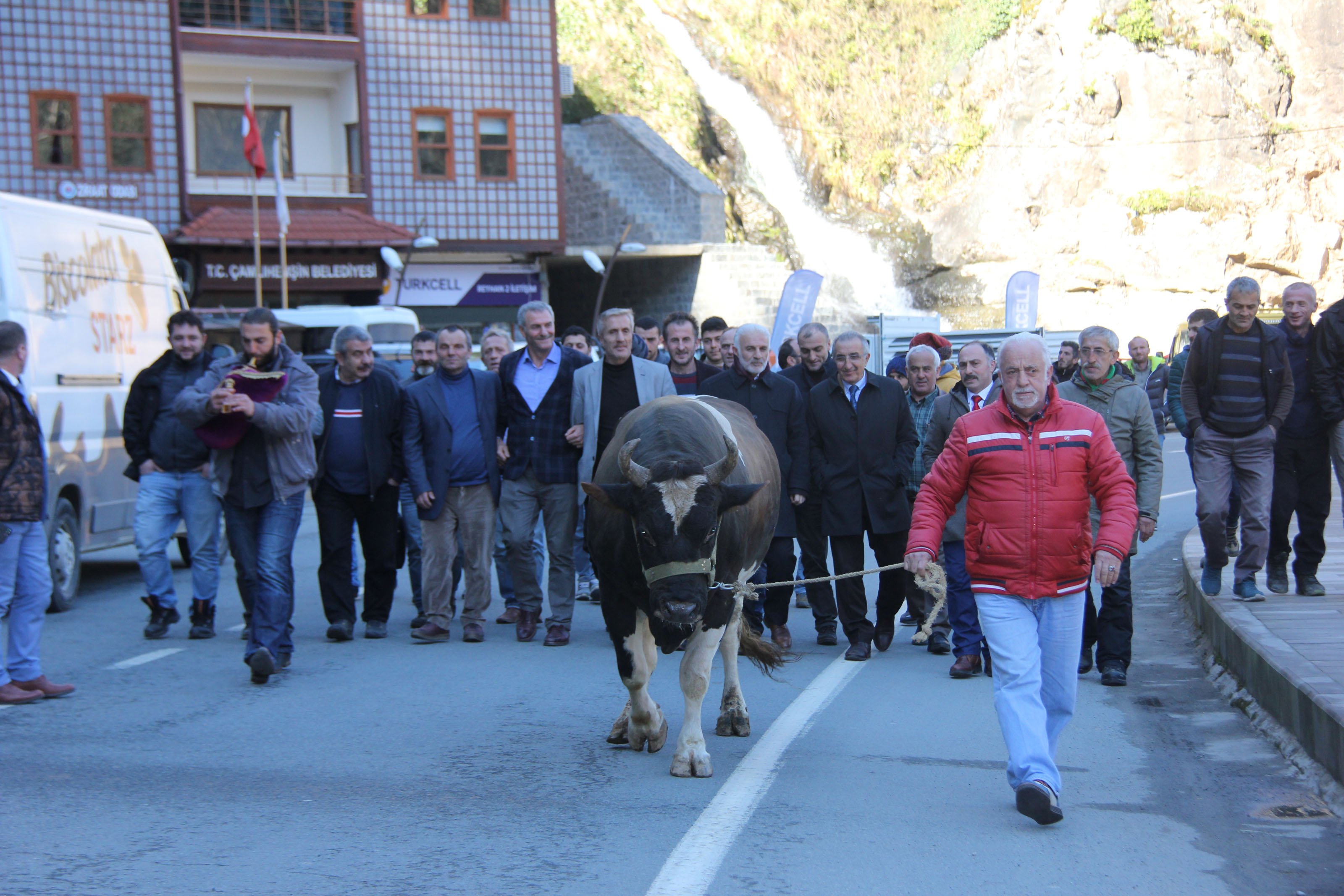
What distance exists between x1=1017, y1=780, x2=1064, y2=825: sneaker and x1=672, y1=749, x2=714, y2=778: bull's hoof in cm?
140

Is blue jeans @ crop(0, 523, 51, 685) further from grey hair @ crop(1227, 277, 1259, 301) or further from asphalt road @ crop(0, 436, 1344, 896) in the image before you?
grey hair @ crop(1227, 277, 1259, 301)

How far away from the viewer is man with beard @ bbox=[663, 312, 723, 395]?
11312mm

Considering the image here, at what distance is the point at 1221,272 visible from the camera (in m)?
44.5

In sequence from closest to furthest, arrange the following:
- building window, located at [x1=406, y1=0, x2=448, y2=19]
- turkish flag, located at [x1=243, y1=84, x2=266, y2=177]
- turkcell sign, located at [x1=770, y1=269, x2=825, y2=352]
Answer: turkcell sign, located at [x1=770, y1=269, x2=825, y2=352] < turkish flag, located at [x1=243, y1=84, x2=266, y2=177] < building window, located at [x1=406, y1=0, x2=448, y2=19]

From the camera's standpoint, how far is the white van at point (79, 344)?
10.8 metres

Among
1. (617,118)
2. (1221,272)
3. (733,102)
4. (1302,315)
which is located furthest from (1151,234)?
(1302,315)

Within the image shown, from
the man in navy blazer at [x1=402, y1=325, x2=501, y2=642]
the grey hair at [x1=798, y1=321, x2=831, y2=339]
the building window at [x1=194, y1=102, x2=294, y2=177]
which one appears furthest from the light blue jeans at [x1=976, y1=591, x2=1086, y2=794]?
the building window at [x1=194, y1=102, x2=294, y2=177]

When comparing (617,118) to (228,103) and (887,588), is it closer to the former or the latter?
(228,103)

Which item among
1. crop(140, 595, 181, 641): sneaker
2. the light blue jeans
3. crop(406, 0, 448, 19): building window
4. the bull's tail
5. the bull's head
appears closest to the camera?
the light blue jeans

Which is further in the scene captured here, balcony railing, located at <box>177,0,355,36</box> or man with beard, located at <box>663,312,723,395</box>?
balcony railing, located at <box>177,0,355,36</box>

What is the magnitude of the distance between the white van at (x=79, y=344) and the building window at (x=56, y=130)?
21178 millimetres

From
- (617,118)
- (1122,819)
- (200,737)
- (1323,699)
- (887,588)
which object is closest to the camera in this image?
(1122,819)

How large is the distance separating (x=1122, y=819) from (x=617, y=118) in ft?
119

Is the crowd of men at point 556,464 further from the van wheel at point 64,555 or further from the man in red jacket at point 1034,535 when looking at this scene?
the man in red jacket at point 1034,535
